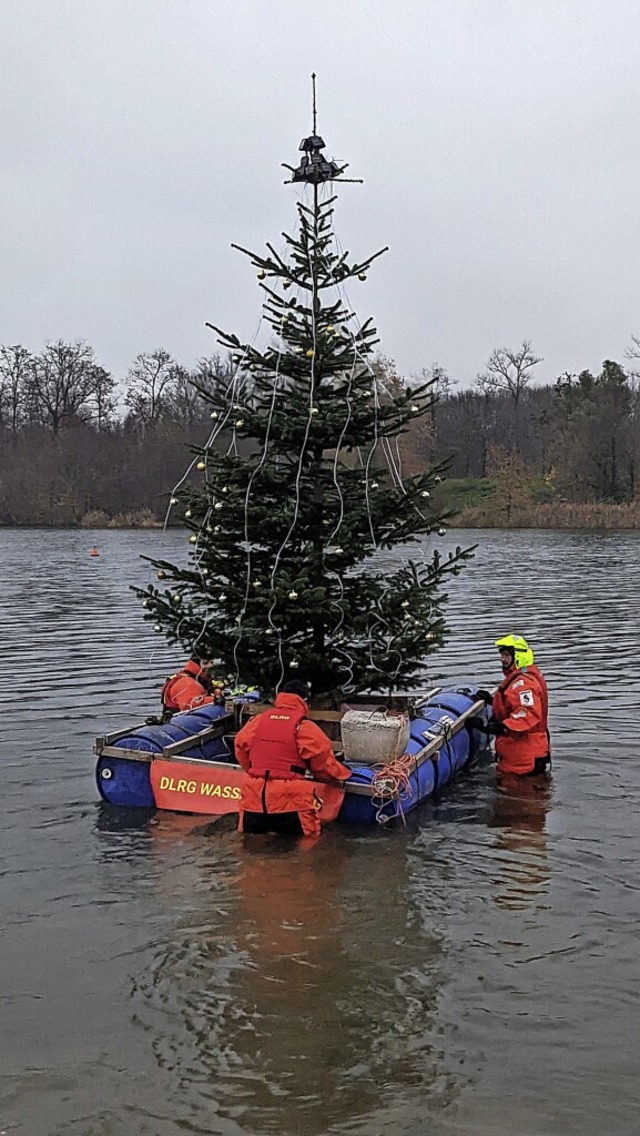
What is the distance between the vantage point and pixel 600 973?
642 centimetres

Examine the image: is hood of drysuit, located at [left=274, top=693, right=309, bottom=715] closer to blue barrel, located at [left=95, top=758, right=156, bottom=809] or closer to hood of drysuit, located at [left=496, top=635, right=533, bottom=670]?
blue barrel, located at [left=95, top=758, right=156, bottom=809]

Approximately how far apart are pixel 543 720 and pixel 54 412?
264ft

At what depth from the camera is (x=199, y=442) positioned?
59500mm

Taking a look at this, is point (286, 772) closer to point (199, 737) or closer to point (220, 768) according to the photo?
point (220, 768)

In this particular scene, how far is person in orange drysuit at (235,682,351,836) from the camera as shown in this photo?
27.9ft

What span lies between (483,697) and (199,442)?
4943 centimetres

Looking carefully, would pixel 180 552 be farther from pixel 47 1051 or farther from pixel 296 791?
pixel 47 1051

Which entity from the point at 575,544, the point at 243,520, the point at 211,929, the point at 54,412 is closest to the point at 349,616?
the point at 243,520

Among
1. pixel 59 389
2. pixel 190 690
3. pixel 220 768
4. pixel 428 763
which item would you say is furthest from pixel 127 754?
pixel 59 389

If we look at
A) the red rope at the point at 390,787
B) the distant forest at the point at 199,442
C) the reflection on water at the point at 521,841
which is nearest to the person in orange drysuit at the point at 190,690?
the red rope at the point at 390,787

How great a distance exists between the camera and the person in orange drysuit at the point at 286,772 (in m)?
8.52

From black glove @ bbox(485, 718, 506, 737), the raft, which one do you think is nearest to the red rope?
the raft

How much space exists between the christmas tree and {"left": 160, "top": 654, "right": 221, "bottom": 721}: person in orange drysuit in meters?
1.21

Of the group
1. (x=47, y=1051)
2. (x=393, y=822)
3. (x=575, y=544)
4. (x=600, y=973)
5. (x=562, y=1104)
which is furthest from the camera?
(x=575, y=544)
